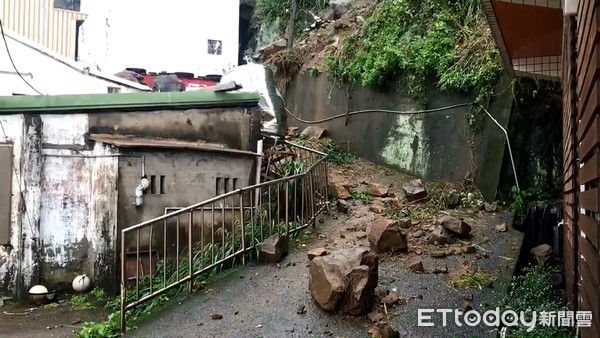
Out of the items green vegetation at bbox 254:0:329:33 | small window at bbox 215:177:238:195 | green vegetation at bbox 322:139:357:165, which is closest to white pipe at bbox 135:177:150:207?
small window at bbox 215:177:238:195

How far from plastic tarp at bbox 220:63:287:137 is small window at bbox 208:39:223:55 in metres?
11.2

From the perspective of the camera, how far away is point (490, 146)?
9.53m

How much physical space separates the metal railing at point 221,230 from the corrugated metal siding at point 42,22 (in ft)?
36.2

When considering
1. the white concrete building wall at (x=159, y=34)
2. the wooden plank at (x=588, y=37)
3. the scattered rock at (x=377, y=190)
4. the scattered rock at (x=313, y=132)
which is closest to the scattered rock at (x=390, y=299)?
the wooden plank at (x=588, y=37)

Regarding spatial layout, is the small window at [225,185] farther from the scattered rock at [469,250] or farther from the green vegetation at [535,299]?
the green vegetation at [535,299]

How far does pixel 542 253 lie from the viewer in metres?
6.57

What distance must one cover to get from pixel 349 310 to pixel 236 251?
7.40 feet

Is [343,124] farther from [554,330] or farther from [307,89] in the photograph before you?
[554,330]

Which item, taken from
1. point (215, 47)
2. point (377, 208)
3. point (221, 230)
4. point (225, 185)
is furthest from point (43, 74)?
point (215, 47)

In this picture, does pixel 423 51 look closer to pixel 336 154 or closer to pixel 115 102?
pixel 336 154

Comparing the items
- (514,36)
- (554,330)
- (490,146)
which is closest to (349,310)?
Answer: (554,330)

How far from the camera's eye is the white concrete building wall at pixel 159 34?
19984 mm

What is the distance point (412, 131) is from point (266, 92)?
3.53m

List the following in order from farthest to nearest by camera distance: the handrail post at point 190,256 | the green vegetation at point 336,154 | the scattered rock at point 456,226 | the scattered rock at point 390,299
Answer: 1. the green vegetation at point 336,154
2. the scattered rock at point 456,226
3. the handrail post at point 190,256
4. the scattered rock at point 390,299
